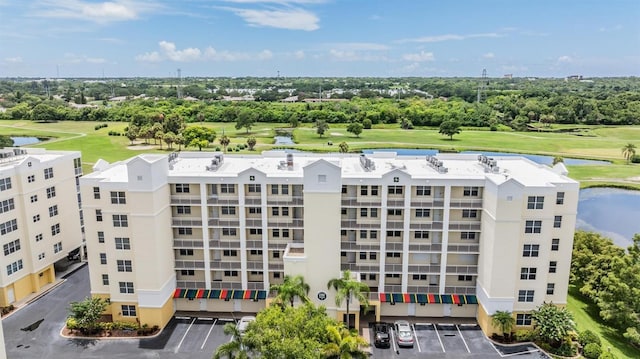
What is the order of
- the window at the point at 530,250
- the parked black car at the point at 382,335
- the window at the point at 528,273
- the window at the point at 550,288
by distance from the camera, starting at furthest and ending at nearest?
the window at the point at 550,288, the window at the point at 528,273, the window at the point at 530,250, the parked black car at the point at 382,335

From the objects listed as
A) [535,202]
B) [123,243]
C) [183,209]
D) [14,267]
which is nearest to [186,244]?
[183,209]

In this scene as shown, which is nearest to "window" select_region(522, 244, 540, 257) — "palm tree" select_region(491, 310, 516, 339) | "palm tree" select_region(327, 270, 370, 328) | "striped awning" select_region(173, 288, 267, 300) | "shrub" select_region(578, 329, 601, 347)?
"palm tree" select_region(491, 310, 516, 339)

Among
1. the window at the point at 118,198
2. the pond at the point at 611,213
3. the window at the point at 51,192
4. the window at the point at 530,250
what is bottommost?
the pond at the point at 611,213

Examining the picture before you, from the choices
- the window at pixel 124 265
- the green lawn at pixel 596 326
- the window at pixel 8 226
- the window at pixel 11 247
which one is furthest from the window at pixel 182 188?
the green lawn at pixel 596 326

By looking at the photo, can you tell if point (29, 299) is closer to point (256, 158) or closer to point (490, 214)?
point (256, 158)

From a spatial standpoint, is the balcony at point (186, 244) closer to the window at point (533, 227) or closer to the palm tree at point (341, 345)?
the palm tree at point (341, 345)

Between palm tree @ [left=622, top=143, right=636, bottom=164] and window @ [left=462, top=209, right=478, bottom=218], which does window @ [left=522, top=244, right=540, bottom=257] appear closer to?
window @ [left=462, top=209, right=478, bottom=218]

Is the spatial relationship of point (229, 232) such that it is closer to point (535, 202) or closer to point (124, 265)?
point (124, 265)

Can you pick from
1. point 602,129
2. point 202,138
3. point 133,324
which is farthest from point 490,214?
point 602,129
